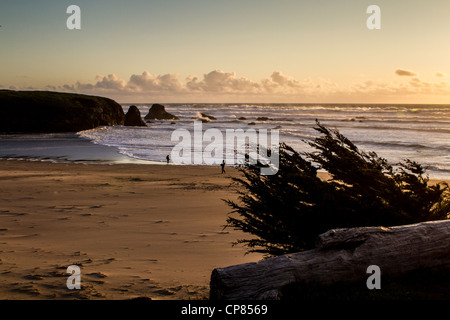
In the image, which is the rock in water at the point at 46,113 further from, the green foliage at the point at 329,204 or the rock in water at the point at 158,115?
the green foliage at the point at 329,204

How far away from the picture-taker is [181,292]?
6781 mm

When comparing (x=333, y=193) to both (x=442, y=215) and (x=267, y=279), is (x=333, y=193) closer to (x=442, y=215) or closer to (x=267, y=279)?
(x=442, y=215)

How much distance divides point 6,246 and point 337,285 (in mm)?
7645

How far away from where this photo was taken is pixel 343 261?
4.57 metres

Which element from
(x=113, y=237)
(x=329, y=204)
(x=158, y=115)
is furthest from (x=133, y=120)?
(x=329, y=204)

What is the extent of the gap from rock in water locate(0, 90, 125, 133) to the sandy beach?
113 feet

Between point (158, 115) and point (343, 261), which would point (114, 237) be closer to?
point (343, 261)

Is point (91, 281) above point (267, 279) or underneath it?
underneath

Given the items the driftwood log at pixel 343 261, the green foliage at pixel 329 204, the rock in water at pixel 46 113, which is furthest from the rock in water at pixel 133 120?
the driftwood log at pixel 343 261

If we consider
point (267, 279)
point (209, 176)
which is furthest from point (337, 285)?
point (209, 176)

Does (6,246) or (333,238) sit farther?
(6,246)

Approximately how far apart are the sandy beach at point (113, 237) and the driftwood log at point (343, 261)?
2056 millimetres

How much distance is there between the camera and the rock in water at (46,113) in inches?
1987
